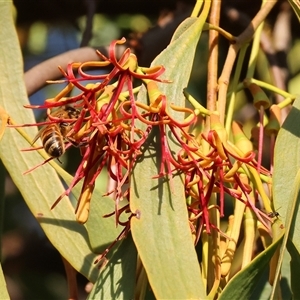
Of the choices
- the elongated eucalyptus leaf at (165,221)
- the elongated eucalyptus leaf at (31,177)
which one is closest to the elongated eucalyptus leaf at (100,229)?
the elongated eucalyptus leaf at (31,177)

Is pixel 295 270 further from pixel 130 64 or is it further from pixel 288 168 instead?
pixel 130 64

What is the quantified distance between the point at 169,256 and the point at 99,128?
158 millimetres

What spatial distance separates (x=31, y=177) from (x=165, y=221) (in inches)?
12.6

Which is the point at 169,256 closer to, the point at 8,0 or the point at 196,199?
the point at 196,199

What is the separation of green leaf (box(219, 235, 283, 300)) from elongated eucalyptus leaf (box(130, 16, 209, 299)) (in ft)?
0.09

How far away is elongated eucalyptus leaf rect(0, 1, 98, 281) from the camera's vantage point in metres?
1.04

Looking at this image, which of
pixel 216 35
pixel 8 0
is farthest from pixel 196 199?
pixel 8 0

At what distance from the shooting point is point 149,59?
155 centimetres

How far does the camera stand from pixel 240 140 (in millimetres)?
1009

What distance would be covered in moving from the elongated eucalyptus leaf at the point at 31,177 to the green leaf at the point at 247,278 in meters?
0.26

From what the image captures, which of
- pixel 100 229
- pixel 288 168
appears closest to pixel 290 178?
pixel 288 168

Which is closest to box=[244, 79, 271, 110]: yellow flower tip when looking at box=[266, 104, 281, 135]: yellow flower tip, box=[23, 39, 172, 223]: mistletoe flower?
box=[266, 104, 281, 135]: yellow flower tip

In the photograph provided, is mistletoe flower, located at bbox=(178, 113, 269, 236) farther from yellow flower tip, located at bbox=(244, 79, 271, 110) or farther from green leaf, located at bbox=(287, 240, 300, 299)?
yellow flower tip, located at bbox=(244, 79, 271, 110)

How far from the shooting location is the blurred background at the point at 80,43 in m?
1.60
